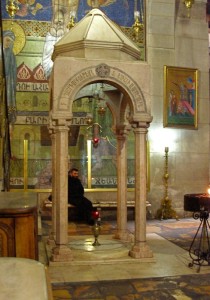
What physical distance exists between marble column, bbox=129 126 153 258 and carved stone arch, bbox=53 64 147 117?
0.47 metres

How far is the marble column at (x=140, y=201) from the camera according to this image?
6.79m

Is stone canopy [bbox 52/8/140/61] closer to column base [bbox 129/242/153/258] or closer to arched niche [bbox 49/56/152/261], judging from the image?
arched niche [bbox 49/56/152/261]

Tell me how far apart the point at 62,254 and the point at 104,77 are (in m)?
2.86

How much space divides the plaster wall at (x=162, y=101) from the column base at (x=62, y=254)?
6.00m

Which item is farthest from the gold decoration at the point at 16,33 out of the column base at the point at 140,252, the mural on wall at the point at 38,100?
the column base at the point at 140,252

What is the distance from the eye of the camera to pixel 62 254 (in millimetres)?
6543

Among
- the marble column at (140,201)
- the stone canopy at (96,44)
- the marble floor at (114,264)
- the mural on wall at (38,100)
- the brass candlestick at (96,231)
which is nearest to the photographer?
the marble floor at (114,264)

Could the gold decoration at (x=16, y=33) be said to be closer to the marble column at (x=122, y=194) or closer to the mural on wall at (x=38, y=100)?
the mural on wall at (x=38, y=100)

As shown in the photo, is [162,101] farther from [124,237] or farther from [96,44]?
[96,44]

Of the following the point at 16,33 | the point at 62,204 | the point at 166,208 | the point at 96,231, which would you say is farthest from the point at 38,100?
the point at 62,204

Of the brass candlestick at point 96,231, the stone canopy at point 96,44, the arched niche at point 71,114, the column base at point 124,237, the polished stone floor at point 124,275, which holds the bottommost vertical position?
the polished stone floor at point 124,275

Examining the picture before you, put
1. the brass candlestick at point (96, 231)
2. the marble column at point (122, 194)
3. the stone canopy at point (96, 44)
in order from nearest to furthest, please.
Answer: the stone canopy at point (96, 44) → the brass candlestick at point (96, 231) → the marble column at point (122, 194)

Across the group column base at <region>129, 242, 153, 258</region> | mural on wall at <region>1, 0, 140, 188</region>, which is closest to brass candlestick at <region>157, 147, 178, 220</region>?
mural on wall at <region>1, 0, 140, 188</region>

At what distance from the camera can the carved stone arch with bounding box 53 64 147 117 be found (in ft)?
22.1
